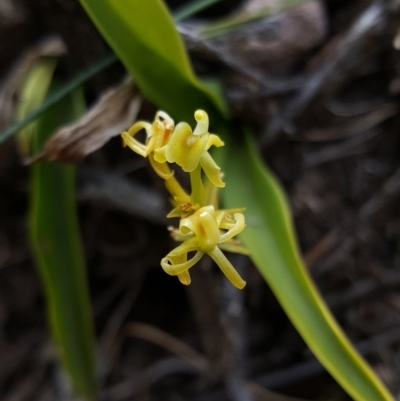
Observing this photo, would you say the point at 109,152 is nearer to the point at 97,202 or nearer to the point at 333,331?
the point at 97,202

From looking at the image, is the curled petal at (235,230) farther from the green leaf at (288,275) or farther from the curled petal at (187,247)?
the green leaf at (288,275)

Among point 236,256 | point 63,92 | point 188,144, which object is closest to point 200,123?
point 188,144

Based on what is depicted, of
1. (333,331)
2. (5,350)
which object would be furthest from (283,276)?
(5,350)

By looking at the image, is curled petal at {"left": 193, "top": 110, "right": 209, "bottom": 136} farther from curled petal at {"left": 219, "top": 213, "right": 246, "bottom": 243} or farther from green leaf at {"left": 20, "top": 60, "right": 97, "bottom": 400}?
green leaf at {"left": 20, "top": 60, "right": 97, "bottom": 400}

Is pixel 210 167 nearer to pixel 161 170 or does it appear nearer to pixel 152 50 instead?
pixel 161 170

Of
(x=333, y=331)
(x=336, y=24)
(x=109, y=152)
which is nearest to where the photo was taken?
(x=333, y=331)

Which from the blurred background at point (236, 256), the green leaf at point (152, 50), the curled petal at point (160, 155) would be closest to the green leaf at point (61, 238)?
the blurred background at point (236, 256)
